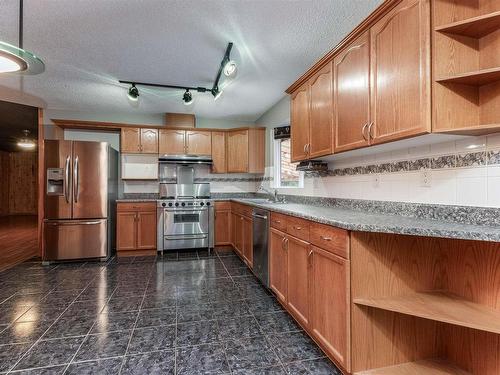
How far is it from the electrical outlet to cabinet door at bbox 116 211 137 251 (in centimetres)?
407

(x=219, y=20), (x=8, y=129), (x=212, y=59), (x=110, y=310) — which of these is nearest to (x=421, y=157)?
(x=219, y=20)

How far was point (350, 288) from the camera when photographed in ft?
4.90

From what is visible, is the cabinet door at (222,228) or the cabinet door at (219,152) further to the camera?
the cabinet door at (219,152)

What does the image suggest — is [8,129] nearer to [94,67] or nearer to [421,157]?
[94,67]

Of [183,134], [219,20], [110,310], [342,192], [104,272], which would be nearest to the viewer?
[219,20]

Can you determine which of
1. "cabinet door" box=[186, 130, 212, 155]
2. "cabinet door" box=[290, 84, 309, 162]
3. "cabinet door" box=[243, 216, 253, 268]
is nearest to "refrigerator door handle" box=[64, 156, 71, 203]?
"cabinet door" box=[186, 130, 212, 155]

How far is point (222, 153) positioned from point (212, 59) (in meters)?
2.33

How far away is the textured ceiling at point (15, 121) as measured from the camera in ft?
15.2

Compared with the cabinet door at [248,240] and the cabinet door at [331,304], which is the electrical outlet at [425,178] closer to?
the cabinet door at [331,304]

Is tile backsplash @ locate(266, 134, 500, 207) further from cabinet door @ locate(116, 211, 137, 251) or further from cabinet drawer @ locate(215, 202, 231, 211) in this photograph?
cabinet door @ locate(116, 211, 137, 251)

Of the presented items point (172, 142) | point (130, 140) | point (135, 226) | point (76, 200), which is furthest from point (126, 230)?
point (172, 142)

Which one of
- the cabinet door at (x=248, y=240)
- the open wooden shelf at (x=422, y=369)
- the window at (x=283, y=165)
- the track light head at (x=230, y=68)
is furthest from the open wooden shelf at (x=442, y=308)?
the window at (x=283, y=165)

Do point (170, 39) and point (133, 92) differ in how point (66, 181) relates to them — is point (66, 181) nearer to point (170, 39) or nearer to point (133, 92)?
point (133, 92)

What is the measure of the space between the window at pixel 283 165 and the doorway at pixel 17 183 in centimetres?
411
